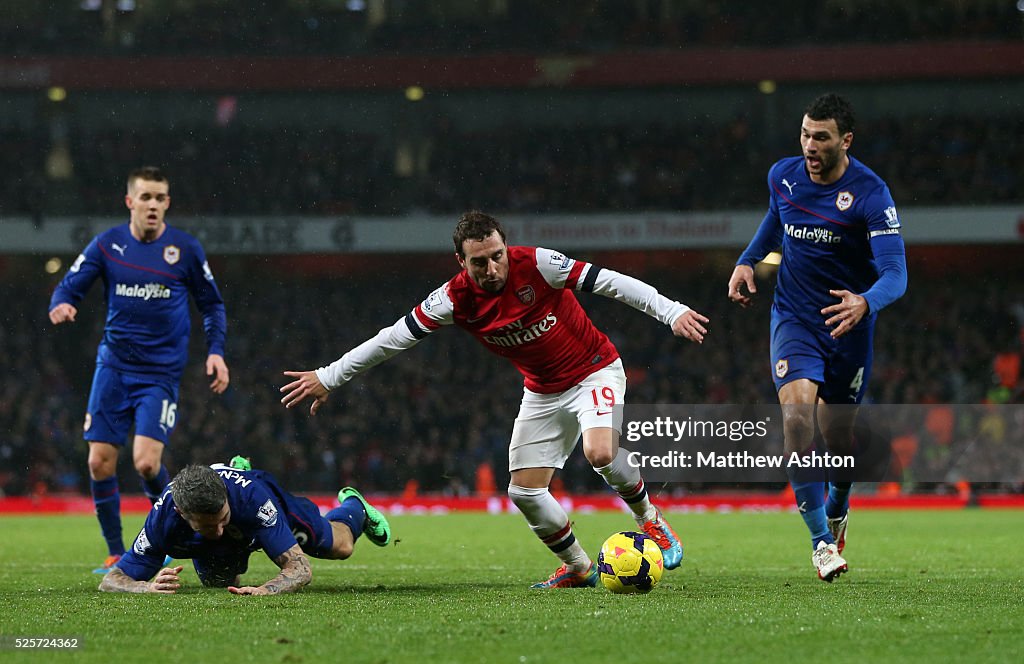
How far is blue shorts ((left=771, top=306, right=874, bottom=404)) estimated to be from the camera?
7191mm

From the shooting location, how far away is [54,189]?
25.8m

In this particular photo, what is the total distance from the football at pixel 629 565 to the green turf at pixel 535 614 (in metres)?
0.15

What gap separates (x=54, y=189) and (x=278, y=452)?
854cm

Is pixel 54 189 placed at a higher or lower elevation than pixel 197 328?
higher

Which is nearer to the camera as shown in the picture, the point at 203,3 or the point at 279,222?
the point at 279,222

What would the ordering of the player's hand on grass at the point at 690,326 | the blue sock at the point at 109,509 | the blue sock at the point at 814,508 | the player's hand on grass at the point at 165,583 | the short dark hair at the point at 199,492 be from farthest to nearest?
the blue sock at the point at 109,509
the blue sock at the point at 814,508
the player's hand on grass at the point at 165,583
the player's hand on grass at the point at 690,326
the short dark hair at the point at 199,492

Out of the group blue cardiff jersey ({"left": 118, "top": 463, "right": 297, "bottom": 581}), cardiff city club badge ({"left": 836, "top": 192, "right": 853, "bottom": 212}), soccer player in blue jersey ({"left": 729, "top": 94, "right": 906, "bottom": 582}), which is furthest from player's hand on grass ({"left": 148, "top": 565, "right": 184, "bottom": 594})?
cardiff city club badge ({"left": 836, "top": 192, "right": 853, "bottom": 212})

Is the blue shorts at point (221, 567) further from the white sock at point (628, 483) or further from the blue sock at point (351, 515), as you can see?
the white sock at point (628, 483)

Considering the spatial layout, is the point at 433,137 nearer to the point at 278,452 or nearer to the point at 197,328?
the point at 197,328

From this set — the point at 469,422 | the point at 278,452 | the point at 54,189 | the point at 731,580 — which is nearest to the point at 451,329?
the point at 469,422

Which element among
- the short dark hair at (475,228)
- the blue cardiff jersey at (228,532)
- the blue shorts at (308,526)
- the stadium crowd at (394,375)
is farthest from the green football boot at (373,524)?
the stadium crowd at (394,375)

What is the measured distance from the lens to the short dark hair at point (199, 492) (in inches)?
222

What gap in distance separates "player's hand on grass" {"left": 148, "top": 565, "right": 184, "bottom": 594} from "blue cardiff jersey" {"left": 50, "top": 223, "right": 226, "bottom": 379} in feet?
8.62

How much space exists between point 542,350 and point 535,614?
1873 millimetres
